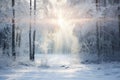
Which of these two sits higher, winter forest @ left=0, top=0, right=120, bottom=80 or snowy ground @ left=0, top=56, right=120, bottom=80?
winter forest @ left=0, top=0, right=120, bottom=80

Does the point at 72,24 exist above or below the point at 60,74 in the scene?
above

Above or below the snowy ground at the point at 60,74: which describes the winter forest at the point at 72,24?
above

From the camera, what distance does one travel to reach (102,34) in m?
38.6

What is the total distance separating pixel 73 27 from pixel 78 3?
3.91 meters

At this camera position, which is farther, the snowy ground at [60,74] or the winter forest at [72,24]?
the winter forest at [72,24]

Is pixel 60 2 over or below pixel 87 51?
over

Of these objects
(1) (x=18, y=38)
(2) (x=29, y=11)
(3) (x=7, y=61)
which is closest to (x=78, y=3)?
(2) (x=29, y=11)

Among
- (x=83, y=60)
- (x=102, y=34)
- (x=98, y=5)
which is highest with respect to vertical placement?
(x=98, y=5)

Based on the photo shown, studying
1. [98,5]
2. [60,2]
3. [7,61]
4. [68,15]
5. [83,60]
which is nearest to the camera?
[7,61]

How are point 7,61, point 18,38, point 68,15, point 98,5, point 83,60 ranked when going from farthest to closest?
point 18,38, point 68,15, point 98,5, point 83,60, point 7,61

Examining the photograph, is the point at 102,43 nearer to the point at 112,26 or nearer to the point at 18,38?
the point at 112,26

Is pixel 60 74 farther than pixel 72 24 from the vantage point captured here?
No

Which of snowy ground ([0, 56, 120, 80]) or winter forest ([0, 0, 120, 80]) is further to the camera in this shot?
winter forest ([0, 0, 120, 80])

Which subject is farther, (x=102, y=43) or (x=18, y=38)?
(x=18, y=38)
